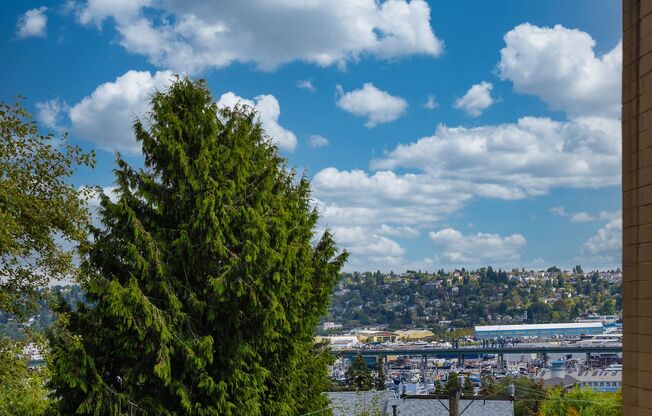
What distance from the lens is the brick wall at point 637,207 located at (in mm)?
4504

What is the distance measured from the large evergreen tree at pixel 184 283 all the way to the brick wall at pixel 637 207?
905 cm

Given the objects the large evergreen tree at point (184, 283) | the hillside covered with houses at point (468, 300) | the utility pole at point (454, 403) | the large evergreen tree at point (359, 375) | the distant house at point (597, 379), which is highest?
the hillside covered with houses at point (468, 300)

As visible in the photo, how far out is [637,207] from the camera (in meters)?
4.61

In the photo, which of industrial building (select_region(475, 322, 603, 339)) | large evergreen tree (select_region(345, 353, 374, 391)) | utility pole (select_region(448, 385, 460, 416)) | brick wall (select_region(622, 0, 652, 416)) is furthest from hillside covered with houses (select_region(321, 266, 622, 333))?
brick wall (select_region(622, 0, 652, 416))

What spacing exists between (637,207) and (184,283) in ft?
34.1

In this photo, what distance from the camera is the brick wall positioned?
177 inches

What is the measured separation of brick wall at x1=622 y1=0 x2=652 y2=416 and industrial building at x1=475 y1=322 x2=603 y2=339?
126 m

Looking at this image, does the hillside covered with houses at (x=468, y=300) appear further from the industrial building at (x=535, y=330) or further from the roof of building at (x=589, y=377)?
the roof of building at (x=589, y=377)

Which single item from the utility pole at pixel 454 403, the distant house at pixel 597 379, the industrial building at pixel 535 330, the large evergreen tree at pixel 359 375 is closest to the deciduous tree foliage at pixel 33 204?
the utility pole at pixel 454 403

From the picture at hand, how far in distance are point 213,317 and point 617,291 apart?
562 feet

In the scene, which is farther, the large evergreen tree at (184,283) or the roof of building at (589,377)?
the roof of building at (589,377)

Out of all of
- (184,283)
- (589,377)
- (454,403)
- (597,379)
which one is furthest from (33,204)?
(589,377)

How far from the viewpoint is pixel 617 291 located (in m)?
170

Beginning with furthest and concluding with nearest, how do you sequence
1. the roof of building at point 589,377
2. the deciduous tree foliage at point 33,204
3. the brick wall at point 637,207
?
the roof of building at point 589,377 → the deciduous tree foliage at point 33,204 → the brick wall at point 637,207
